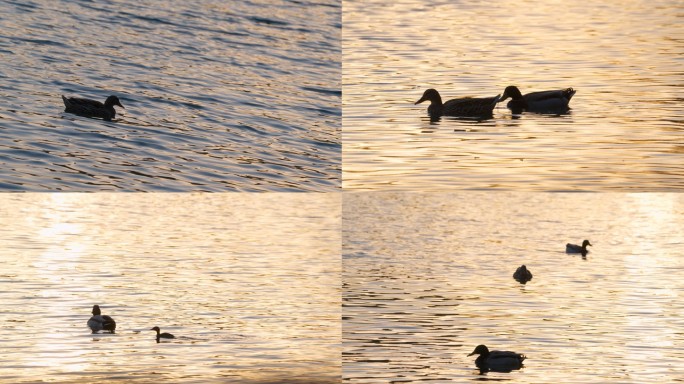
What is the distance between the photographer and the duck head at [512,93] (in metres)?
17.3

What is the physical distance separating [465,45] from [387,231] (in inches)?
157

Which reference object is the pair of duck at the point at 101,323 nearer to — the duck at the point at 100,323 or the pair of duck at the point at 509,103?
the duck at the point at 100,323

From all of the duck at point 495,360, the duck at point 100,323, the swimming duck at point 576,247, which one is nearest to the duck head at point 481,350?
the duck at point 495,360

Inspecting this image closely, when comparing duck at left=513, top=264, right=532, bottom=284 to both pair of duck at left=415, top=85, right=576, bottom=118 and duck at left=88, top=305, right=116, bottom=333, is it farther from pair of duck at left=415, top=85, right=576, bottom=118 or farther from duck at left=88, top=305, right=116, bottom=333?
duck at left=88, top=305, right=116, bottom=333

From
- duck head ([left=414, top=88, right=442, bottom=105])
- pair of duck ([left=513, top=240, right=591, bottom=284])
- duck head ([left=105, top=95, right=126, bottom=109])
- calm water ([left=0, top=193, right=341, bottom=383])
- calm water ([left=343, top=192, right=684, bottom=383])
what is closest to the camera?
calm water ([left=0, top=193, right=341, bottom=383])

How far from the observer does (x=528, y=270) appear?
1923 cm

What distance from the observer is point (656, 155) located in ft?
40.9

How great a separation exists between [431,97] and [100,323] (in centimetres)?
572

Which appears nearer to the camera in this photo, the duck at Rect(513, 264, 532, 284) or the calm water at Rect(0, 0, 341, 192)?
the calm water at Rect(0, 0, 341, 192)

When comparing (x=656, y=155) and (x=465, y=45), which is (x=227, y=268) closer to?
(x=656, y=155)

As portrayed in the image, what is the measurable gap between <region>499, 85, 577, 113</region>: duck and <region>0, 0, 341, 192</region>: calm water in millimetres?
2798

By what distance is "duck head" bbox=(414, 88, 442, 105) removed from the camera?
15774 mm

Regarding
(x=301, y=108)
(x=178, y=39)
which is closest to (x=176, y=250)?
(x=301, y=108)

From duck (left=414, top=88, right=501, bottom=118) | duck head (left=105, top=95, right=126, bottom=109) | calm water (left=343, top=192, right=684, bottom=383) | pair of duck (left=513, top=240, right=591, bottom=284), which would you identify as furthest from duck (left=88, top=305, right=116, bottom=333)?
pair of duck (left=513, top=240, right=591, bottom=284)
